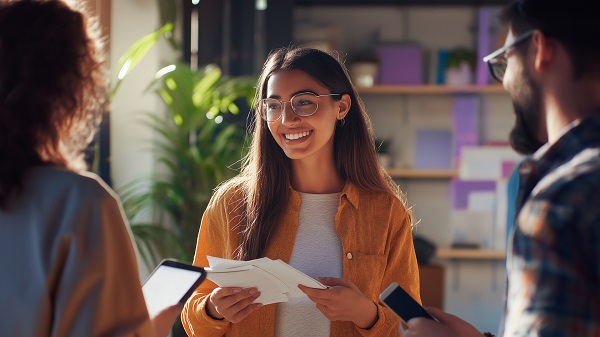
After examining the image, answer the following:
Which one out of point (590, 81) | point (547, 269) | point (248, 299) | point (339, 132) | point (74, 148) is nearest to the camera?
point (547, 269)

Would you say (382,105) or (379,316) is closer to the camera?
(379,316)

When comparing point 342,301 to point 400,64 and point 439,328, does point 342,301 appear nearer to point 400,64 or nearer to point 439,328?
point 439,328

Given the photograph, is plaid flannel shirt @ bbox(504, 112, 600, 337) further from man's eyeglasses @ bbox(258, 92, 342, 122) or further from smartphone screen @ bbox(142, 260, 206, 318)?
man's eyeglasses @ bbox(258, 92, 342, 122)

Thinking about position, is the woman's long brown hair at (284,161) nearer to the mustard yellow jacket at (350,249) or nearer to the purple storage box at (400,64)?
the mustard yellow jacket at (350,249)

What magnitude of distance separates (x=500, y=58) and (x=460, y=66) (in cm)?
512

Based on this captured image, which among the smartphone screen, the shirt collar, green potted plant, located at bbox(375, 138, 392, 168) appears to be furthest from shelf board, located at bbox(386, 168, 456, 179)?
the smartphone screen

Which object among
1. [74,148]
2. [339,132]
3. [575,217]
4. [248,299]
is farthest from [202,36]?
[575,217]

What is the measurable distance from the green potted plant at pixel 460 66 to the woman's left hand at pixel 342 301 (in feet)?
15.4

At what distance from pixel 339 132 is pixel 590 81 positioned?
1154mm

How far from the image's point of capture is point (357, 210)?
2051 millimetres

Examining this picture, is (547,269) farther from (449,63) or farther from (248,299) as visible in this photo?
(449,63)

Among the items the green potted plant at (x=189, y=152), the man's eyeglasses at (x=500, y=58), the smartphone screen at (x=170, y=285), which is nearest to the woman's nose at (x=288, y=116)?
the smartphone screen at (x=170, y=285)

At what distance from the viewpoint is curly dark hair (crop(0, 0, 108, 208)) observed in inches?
44.8

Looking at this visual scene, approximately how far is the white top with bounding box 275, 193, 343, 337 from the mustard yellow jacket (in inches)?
0.8
